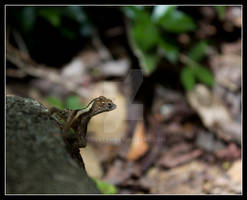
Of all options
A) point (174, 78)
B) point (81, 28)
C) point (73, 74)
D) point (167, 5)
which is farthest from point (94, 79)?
point (167, 5)

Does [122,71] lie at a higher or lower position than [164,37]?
lower

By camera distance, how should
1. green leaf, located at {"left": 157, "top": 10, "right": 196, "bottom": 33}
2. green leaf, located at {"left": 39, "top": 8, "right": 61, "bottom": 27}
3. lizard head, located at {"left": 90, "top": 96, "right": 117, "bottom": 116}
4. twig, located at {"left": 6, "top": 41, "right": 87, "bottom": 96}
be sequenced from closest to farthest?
lizard head, located at {"left": 90, "top": 96, "right": 117, "bottom": 116} → green leaf, located at {"left": 39, "top": 8, "right": 61, "bottom": 27} → green leaf, located at {"left": 157, "top": 10, "right": 196, "bottom": 33} → twig, located at {"left": 6, "top": 41, "right": 87, "bottom": 96}

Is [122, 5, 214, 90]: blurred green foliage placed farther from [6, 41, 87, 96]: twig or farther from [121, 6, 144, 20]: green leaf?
[6, 41, 87, 96]: twig

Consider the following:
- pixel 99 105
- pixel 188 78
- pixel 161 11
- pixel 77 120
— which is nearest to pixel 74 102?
pixel 188 78

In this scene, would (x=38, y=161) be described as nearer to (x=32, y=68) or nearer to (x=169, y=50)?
(x=169, y=50)

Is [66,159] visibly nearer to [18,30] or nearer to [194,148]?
[194,148]

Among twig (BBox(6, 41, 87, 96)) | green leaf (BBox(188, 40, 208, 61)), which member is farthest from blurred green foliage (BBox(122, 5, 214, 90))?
twig (BBox(6, 41, 87, 96))
